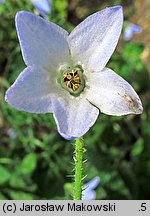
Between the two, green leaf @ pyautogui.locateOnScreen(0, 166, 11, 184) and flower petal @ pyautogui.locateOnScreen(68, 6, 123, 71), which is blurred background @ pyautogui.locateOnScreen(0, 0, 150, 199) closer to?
green leaf @ pyautogui.locateOnScreen(0, 166, 11, 184)

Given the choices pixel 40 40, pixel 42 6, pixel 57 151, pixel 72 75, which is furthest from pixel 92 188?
pixel 40 40

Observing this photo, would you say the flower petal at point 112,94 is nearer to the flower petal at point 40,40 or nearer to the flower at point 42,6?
the flower petal at point 40,40

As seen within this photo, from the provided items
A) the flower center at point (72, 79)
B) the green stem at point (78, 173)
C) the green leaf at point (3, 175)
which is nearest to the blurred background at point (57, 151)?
the green leaf at point (3, 175)

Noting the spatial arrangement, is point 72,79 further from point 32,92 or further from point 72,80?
point 32,92

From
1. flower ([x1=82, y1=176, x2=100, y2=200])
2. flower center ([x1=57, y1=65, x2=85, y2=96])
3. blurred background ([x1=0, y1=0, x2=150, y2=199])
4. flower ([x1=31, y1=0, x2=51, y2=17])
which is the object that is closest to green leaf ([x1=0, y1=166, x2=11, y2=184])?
blurred background ([x1=0, y1=0, x2=150, y2=199])

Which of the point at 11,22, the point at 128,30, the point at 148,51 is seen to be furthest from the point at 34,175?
the point at 148,51

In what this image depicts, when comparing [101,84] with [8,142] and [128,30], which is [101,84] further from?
[128,30]
